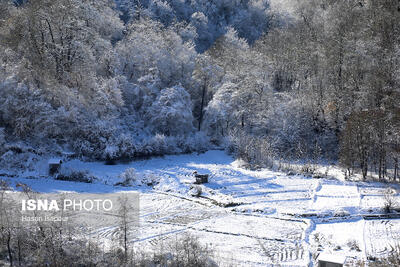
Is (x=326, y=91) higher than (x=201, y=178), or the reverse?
(x=326, y=91)

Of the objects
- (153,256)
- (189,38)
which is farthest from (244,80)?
(153,256)

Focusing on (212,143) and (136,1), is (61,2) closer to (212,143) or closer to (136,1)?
(212,143)

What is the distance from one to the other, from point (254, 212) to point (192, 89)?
19.6m

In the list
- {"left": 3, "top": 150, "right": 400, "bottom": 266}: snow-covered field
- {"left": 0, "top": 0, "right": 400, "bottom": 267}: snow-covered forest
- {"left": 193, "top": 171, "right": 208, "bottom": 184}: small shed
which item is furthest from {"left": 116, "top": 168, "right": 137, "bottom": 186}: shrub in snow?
{"left": 193, "top": 171, "right": 208, "bottom": 184}: small shed

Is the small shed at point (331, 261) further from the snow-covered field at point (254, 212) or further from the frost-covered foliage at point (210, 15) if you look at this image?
the frost-covered foliage at point (210, 15)

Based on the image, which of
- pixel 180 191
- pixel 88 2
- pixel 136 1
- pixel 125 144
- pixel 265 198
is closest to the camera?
pixel 265 198

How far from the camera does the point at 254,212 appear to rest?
16469 mm

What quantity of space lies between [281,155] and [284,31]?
22576 mm

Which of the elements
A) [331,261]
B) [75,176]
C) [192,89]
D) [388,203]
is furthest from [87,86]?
[331,261]

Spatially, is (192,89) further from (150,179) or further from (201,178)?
(201,178)

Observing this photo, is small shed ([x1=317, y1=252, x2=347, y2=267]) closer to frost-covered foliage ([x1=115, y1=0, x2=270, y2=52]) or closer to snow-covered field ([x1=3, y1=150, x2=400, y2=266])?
snow-covered field ([x1=3, y1=150, x2=400, y2=266])

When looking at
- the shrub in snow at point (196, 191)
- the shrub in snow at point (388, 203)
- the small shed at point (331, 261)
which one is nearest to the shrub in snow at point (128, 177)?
the shrub in snow at point (196, 191)

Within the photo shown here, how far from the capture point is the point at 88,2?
29.8m

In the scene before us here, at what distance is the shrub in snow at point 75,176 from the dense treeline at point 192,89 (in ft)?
11.8
